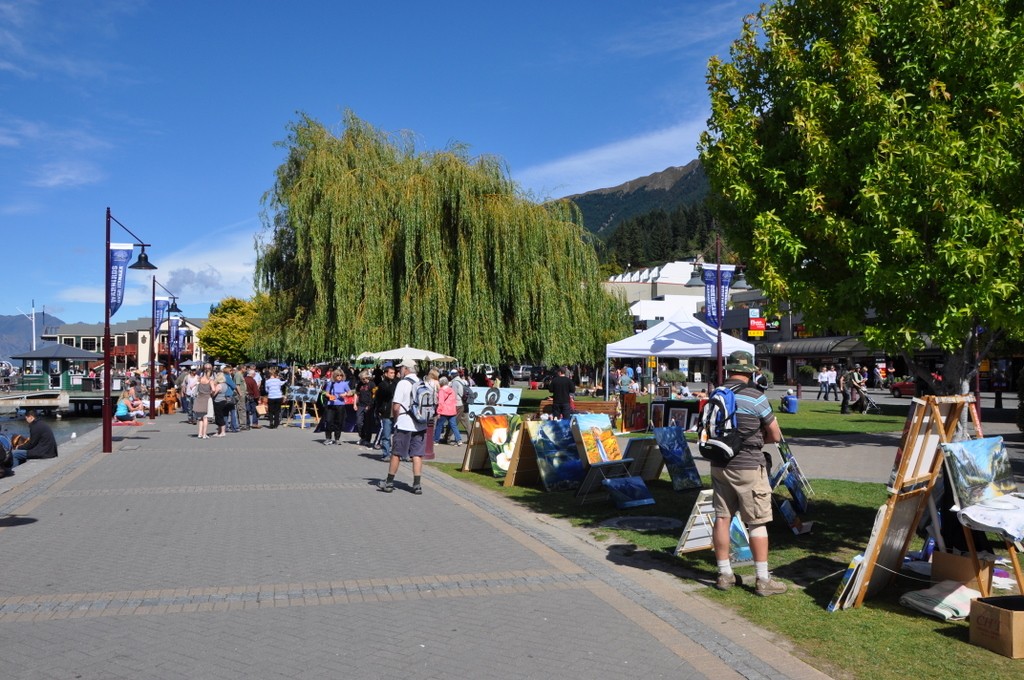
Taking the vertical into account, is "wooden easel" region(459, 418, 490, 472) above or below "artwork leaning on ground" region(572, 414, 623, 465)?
below

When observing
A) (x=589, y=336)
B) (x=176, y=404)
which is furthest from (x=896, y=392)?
(x=176, y=404)

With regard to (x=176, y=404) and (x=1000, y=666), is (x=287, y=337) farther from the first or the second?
(x=1000, y=666)

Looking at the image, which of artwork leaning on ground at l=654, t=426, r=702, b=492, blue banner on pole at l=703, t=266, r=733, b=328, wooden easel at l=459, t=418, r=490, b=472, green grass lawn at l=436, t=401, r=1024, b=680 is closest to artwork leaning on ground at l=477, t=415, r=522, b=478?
wooden easel at l=459, t=418, r=490, b=472

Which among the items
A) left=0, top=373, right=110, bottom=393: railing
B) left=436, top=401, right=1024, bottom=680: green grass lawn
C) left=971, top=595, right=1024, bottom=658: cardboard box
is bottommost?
left=436, top=401, right=1024, bottom=680: green grass lawn

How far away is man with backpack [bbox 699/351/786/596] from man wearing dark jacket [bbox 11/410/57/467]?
11.5m

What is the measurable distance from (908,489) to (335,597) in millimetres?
4043

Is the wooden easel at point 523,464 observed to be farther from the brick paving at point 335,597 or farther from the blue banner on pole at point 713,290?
the blue banner on pole at point 713,290

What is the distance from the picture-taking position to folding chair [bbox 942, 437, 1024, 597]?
→ 526 centimetres

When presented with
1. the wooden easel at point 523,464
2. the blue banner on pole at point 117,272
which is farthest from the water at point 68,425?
the wooden easel at point 523,464

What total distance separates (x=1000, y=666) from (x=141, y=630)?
5033 mm

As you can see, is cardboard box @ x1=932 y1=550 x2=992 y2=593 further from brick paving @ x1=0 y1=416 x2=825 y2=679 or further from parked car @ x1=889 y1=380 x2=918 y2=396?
parked car @ x1=889 y1=380 x2=918 y2=396

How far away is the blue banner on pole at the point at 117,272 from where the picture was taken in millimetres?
18594

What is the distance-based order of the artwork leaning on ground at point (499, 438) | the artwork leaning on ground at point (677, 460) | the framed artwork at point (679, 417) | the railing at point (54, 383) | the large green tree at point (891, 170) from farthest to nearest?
1. the railing at point (54, 383)
2. the framed artwork at point (679, 417)
3. the artwork leaning on ground at point (499, 438)
4. the artwork leaning on ground at point (677, 460)
5. the large green tree at point (891, 170)

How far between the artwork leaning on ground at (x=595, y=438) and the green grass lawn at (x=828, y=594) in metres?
0.61
